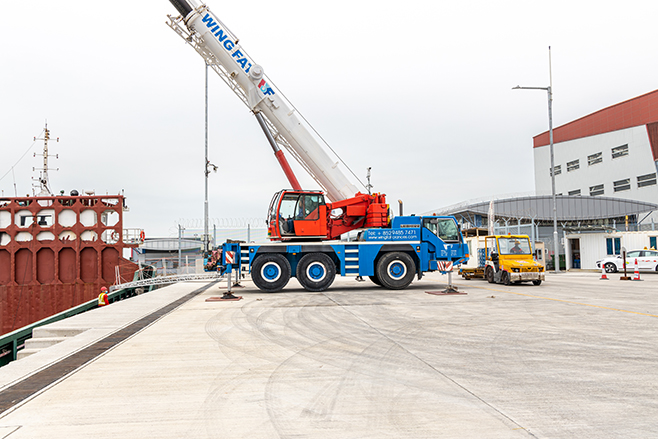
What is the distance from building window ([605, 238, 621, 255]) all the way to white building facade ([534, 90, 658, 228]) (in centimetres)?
1461

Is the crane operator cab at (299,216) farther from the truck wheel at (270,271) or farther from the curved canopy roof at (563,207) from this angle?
the curved canopy roof at (563,207)

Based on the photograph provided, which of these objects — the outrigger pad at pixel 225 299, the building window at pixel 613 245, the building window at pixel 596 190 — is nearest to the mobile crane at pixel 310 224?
the outrigger pad at pixel 225 299

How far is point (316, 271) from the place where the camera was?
15.4 metres

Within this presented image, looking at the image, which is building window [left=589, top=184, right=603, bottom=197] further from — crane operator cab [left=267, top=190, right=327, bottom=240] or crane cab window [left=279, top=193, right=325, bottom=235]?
crane cab window [left=279, top=193, right=325, bottom=235]

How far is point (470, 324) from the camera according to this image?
862 cm

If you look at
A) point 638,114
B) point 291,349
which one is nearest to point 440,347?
point 291,349

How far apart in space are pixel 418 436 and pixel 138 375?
3525 millimetres

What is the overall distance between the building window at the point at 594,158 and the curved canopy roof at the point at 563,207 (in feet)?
22.8

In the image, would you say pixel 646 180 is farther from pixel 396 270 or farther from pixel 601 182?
pixel 396 270

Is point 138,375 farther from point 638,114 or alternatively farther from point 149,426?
point 638,114

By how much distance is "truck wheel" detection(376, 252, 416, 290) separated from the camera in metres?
15.7

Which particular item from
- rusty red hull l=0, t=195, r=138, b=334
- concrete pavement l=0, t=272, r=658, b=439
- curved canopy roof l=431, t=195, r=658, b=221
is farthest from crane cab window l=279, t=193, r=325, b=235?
curved canopy roof l=431, t=195, r=658, b=221

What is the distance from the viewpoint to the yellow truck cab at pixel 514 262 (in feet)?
56.7

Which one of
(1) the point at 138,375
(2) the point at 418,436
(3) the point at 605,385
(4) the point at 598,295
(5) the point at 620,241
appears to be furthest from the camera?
(5) the point at 620,241
